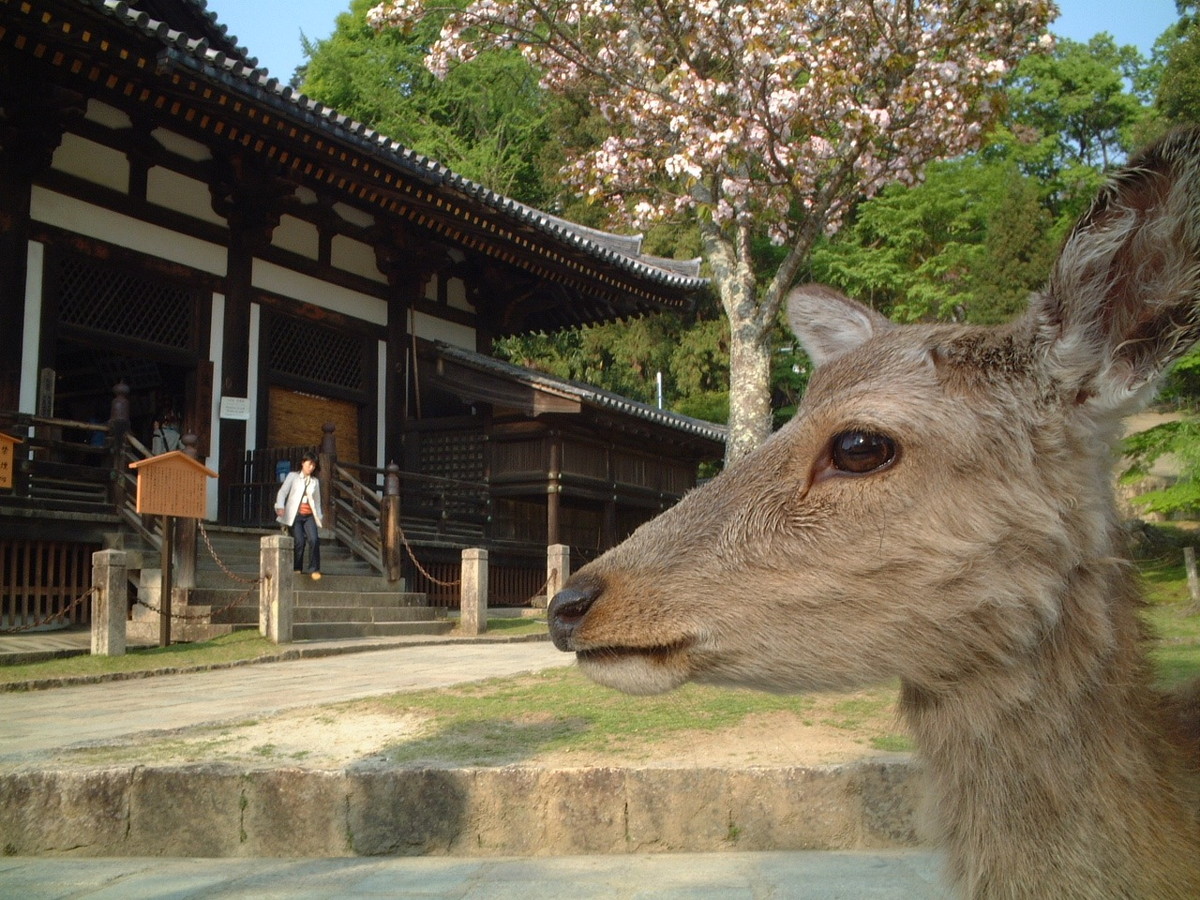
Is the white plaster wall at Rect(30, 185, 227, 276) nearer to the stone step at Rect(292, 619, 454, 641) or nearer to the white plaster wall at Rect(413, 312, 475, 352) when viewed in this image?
the white plaster wall at Rect(413, 312, 475, 352)

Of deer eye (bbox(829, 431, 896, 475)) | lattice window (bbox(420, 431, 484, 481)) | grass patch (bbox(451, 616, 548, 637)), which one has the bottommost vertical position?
grass patch (bbox(451, 616, 548, 637))

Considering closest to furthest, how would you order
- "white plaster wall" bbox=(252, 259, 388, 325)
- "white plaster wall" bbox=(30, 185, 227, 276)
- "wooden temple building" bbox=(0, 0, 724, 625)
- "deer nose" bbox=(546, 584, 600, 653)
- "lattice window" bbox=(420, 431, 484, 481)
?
"deer nose" bbox=(546, 584, 600, 653) < "wooden temple building" bbox=(0, 0, 724, 625) < "white plaster wall" bbox=(30, 185, 227, 276) < "white plaster wall" bbox=(252, 259, 388, 325) < "lattice window" bbox=(420, 431, 484, 481)

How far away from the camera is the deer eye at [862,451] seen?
6.91 ft

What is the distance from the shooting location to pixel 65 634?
34.5ft

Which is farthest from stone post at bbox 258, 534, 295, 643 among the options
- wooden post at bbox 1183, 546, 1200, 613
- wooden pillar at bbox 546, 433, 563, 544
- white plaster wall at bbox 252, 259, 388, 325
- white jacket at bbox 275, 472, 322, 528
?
wooden post at bbox 1183, 546, 1200, 613

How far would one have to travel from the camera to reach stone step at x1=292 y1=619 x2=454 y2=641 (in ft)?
36.4

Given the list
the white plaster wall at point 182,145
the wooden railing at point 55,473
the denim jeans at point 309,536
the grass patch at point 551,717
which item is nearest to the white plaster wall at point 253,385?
the white plaster wall at point 182,145

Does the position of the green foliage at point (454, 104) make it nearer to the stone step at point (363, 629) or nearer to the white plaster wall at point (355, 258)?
the white plaster wall at point (355, 258)

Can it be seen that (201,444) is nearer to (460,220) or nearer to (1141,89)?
(460,220)

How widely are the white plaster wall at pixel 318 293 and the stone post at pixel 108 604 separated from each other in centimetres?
624

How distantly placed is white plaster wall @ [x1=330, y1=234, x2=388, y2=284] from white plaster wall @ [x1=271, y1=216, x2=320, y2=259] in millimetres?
358

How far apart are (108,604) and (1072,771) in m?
8.99

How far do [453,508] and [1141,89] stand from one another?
2973cm

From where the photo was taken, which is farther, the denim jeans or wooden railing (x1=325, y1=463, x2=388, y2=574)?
wooden railing (x1=325, y1=463, x2=388, y2=574)
